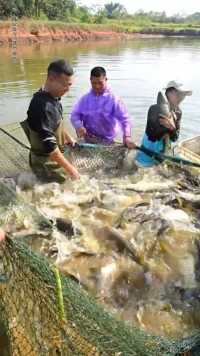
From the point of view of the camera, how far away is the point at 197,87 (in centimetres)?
1902

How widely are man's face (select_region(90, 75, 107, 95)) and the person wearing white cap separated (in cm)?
95

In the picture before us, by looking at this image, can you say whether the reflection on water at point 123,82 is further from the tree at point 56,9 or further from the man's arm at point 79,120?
the tree at point 56,9

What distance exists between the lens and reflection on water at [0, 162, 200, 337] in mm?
3680

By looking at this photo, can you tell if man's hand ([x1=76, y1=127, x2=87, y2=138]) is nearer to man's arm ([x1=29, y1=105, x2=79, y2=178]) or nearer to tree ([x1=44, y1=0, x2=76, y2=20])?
man's arm ([x1=29, y1=105, x2=79, y2=178])

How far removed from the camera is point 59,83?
4.77 m

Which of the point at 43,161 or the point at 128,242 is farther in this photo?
the point at 43,161

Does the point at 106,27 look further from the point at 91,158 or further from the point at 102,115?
the point at 91,158

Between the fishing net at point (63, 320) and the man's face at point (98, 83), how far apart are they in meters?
4.01

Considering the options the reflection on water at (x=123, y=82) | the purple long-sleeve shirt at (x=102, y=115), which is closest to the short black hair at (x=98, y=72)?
the purple long-sleeve shirt at (x=102, y=115)

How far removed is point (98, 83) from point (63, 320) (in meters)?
4.49

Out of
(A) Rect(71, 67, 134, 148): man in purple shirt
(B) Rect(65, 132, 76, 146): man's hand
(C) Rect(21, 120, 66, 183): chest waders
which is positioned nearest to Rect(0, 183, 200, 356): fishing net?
(C) Rect(21, 120, 66, 183): chest waders

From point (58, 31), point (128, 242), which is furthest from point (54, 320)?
point (58, 31)

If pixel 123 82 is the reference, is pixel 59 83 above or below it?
above

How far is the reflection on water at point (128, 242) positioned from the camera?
368cm
